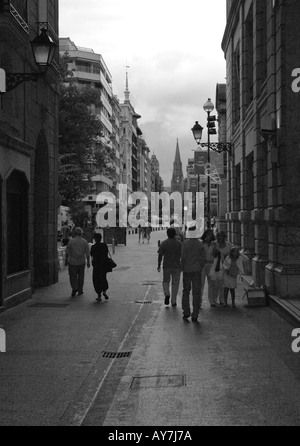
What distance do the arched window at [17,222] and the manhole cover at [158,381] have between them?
687cm

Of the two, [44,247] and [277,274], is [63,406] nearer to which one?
[277,274]

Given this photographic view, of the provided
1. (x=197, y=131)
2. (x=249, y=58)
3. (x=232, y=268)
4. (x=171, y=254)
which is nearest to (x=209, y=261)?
(x=232, y=268)

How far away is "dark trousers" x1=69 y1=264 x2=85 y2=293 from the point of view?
51.4ft

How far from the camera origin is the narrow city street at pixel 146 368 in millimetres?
6090

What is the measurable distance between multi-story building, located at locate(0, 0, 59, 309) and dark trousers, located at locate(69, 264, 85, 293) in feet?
3.21

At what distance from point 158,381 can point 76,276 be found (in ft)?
28.0

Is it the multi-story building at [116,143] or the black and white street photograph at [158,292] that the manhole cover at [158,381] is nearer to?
the black and white street photograph at [158,292]

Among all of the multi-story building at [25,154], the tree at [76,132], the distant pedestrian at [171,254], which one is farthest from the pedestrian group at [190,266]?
the tree at [76,132]

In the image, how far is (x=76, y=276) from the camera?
51.5ft

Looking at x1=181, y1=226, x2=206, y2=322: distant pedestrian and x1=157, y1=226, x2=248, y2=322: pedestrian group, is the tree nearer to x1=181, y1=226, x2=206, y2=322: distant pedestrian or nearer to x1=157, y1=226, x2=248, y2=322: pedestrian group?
x1=157, y1=226, x2=248, y2=322: pedestrian group

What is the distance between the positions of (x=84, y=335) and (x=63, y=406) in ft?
13.0

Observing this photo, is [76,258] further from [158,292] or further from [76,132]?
[76,132]

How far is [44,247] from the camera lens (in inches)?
698

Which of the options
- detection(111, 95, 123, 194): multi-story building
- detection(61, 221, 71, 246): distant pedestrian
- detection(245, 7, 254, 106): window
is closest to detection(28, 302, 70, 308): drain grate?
detection(245, 7, 254, 106): window
